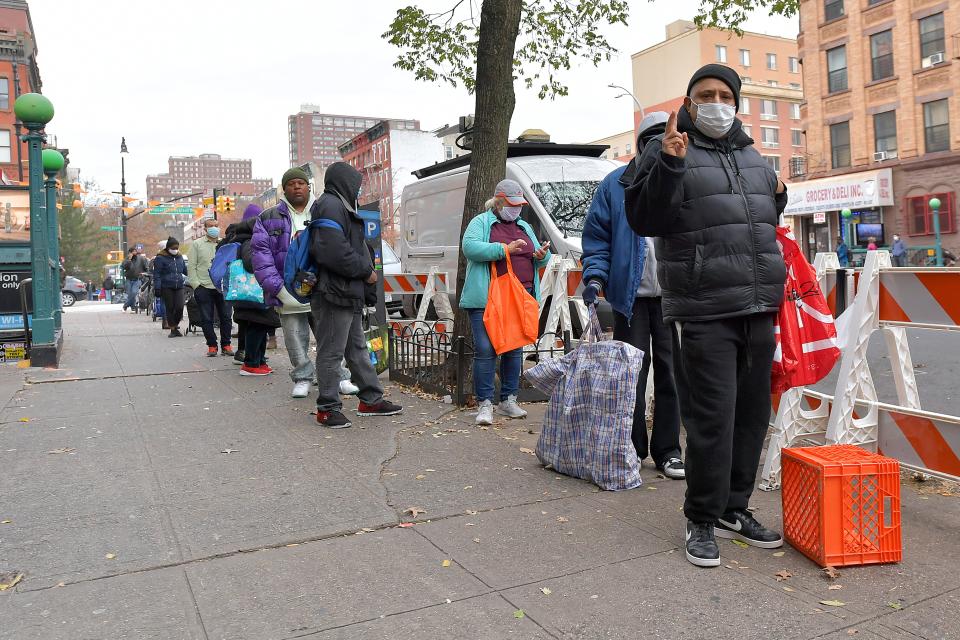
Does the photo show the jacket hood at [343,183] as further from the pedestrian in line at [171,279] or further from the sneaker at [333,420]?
the pedestrian in line at [171,279]

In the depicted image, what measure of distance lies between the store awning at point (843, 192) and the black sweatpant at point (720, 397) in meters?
33.6

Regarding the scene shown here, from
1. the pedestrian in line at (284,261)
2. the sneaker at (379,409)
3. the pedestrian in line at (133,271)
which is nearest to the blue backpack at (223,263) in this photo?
the pedestrian in line at (284,261)

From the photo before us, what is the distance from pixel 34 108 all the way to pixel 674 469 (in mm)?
9639

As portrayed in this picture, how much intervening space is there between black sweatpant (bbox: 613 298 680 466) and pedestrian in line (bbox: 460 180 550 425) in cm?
162

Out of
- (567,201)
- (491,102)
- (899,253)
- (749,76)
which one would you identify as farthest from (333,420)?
(749,76)

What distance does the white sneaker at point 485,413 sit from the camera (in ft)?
20.7

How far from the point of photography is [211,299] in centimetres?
1173

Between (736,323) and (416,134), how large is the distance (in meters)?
87.4

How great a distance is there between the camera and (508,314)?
6.36 m

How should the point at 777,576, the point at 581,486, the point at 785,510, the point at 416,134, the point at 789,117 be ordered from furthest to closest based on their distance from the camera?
1. the point at 416,134
2. the point at 789,117
3. the point at 581,486
4. the point at 785,510
5. the point at 777,576

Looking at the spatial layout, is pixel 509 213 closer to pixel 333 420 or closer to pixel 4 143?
pixel 333 420

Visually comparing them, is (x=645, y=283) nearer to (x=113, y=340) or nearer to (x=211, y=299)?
(x=211, y=299)

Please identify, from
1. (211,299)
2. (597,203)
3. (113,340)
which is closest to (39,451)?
(597,203)

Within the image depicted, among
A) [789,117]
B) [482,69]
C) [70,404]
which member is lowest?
[70,404]
